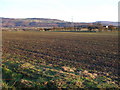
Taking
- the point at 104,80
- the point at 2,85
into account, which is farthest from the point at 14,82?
the point at 104,80

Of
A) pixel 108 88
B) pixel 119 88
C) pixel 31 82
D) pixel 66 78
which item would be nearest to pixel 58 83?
pixel 66 78

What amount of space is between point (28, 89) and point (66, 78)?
213 centimetres

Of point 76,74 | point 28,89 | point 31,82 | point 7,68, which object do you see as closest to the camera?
point 28,89

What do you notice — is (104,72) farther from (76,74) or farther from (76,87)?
(76,87)

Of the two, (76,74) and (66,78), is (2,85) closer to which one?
(66,78)

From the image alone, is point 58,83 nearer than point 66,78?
Yes

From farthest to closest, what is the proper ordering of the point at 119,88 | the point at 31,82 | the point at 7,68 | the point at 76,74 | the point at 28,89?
the point at 7,68 → the point at 76,74 → the point at 31,82 → the point at 28,89 → the point at 119,88

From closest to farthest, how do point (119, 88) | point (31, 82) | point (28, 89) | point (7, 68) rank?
point (119, 88) → point (28, 89) → point (31, 82) → point (7, 68)

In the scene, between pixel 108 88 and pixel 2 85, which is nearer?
pixel 108 88

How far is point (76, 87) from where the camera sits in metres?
7.93

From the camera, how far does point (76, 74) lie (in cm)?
974

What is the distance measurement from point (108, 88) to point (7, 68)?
713 centimetres

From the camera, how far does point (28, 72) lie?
10.4 m

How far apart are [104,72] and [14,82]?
17.9 ft
